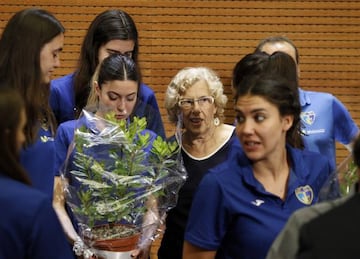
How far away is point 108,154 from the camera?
251cm

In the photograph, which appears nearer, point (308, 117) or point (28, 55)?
point (28, 55)

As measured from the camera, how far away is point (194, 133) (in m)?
3.05

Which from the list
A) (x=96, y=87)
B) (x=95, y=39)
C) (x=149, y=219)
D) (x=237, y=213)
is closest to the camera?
(x=237, y=213)

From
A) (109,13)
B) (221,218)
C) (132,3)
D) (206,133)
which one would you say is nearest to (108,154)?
(221,218)

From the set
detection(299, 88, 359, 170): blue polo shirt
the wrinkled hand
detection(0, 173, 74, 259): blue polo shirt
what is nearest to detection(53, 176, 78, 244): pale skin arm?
the wrinkled hand

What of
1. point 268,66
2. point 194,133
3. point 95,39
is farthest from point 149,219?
point 95,39

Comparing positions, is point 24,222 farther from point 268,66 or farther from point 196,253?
point 268,66

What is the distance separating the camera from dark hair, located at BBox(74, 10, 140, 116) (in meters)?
3.34

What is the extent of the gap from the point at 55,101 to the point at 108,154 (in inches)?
36.7

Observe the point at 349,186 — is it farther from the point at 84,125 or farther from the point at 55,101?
the point at 55,101

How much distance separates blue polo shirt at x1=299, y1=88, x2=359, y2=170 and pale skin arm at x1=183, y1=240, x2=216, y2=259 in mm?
1092

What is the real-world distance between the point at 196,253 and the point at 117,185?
33 cm

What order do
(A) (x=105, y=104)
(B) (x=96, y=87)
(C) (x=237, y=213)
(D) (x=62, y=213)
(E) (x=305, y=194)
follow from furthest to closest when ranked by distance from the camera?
(B) (x=96, y=87) → (A) (x=105, y=104) → (D) (x=62, y=213) → (E) (x=305, y=194) → (C) (x=237, y=213)

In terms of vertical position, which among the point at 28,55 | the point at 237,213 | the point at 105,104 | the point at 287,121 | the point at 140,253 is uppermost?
the point at 28,55
